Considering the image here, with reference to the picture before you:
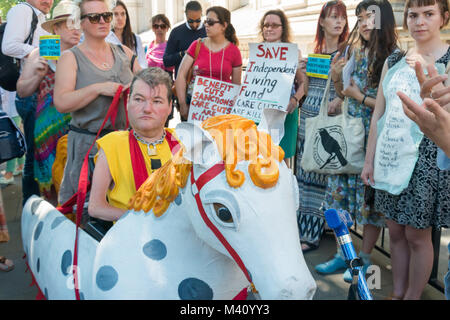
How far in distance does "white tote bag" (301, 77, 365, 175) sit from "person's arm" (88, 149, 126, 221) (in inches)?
84.5

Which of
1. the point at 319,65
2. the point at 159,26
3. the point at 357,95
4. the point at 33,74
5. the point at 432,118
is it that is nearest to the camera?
the point at 432,118

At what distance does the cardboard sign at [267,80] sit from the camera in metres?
3.85

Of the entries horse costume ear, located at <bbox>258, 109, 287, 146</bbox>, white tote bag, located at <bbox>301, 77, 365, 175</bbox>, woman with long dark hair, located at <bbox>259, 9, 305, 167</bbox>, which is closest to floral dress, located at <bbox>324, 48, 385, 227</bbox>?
white tote bag, located at <bbox>301, 77, 365, 175</bbox>

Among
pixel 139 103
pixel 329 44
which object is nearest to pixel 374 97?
pixel 329 44

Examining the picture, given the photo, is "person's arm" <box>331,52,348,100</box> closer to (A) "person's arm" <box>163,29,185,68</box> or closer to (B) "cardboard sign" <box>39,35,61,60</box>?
(B) "cardboard sign" <box>39,35,61,60</box>

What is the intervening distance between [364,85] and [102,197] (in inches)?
98.1

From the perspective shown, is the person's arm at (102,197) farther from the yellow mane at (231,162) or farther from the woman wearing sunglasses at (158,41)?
the woman wearing sunglasses at (158,41)

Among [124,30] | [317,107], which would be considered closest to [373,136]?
[317,107]

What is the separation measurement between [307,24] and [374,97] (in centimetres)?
784

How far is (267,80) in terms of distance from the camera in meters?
3.92

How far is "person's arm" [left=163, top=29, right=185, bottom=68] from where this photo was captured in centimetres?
612

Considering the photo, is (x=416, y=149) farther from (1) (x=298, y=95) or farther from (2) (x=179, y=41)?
(2) (x=179, y=41)

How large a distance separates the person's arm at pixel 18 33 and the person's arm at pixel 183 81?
1.57 meters
